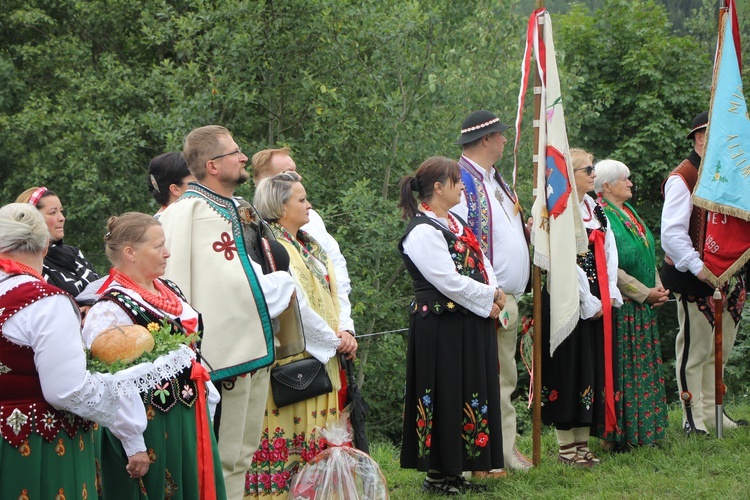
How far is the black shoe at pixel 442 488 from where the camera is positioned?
5.24m

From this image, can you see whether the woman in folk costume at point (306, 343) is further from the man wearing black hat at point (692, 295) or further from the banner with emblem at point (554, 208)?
the man wearing black hat at point (692, 295)

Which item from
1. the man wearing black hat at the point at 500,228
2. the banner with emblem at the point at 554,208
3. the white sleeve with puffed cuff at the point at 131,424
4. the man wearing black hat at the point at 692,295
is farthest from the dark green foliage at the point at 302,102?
the white sleeve with puffed cuff at the point at 131,424

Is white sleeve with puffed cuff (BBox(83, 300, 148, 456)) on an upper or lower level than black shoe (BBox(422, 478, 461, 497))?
upper

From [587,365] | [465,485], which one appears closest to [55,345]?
[465,485]

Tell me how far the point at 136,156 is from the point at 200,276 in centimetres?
847

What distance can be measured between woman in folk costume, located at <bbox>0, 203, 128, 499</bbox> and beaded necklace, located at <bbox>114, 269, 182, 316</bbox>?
17.7 inches

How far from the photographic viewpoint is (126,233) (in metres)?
3.78

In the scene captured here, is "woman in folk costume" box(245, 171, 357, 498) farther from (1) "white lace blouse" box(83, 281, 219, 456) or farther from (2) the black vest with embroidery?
(1) "white lace blouse" box(83, 281, 219, 456)

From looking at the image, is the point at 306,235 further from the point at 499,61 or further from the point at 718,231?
the point at 499,61

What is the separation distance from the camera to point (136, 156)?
12297 mm

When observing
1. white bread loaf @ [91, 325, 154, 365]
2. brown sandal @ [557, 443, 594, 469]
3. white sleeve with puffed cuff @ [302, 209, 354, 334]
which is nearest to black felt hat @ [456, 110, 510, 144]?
white sleeve with puffed cuff @ [302, 209, 354, 334]

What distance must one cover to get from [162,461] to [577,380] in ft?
10.2

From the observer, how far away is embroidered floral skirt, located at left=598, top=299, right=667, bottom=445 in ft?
19.9

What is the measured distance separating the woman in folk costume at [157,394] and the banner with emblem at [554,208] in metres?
2.54
